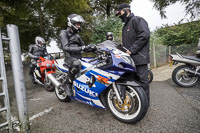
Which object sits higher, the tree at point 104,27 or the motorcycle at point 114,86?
the tree at point 104,27

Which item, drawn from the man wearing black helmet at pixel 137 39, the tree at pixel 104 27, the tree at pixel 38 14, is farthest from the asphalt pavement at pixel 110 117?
the tree at pixel 104 27

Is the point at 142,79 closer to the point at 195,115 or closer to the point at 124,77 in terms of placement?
the point at 124,77

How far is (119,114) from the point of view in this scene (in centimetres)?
216

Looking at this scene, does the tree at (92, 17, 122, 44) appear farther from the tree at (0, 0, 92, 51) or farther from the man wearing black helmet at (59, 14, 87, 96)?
the man wearing black helmet at (59, 14, 87, 96)

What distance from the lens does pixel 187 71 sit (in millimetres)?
3678

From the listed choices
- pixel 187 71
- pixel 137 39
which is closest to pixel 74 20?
pixel 137 39

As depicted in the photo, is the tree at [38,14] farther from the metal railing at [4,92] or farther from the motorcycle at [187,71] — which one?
the motorcycle at [187,71]

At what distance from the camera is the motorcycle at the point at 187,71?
361 centimetres

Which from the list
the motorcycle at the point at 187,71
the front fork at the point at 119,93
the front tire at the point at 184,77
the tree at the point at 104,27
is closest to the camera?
the front fork at the point at 119,93

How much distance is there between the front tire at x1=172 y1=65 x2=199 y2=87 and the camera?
3746 millimetres

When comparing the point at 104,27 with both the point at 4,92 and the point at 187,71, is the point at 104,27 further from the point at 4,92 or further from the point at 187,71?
the point at 4,92

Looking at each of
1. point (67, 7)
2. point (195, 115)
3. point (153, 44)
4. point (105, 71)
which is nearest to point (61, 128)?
point (105, 71)

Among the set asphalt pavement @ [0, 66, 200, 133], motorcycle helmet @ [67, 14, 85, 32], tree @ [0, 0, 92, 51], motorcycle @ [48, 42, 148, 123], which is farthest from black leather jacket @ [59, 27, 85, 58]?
tree @ [0, 0, 92, 51]

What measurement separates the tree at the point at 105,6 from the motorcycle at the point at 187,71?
15.1m
